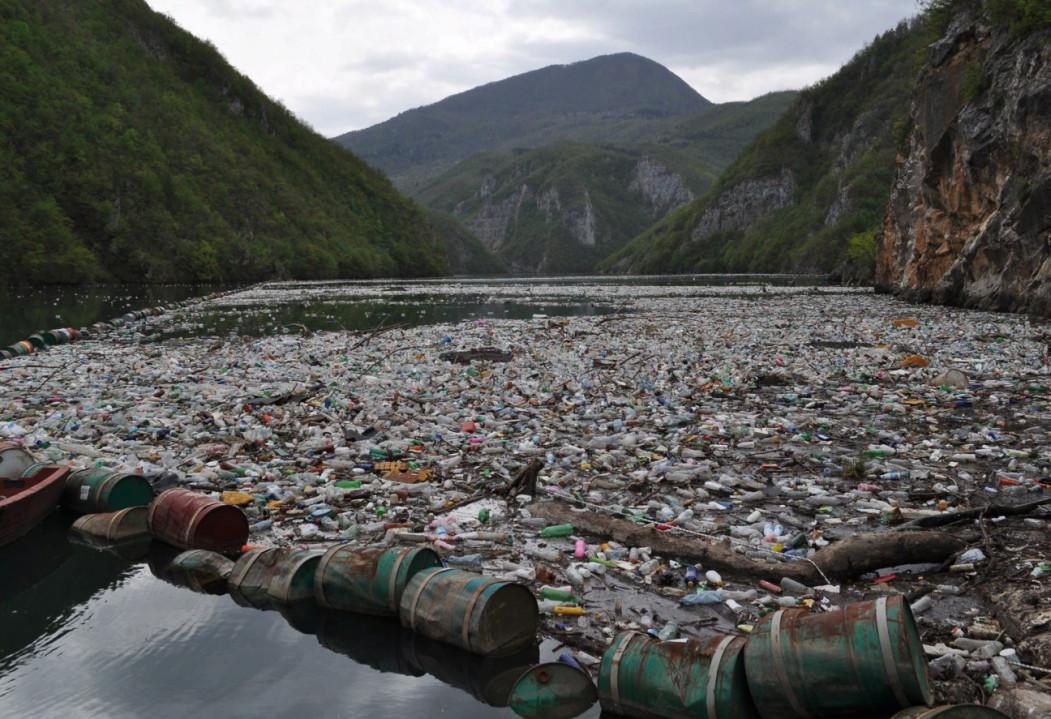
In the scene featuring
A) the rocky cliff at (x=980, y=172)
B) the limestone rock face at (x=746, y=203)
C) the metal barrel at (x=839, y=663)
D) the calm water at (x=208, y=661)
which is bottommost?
the calm water at (x=208, y=661)

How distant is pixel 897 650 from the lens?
10.2ft

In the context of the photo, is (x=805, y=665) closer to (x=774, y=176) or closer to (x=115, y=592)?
(x=115, y=592)

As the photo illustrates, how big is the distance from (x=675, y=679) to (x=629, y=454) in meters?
5.05

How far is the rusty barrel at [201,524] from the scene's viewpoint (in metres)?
5.93

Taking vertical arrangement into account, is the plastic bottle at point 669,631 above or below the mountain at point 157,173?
below

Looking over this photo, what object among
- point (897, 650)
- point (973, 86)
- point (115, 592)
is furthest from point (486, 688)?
point (973, 86)

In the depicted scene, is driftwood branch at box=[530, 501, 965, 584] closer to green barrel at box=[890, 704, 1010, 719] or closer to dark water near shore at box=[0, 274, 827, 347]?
green barrel at box=[890, 704, 1010, 719]

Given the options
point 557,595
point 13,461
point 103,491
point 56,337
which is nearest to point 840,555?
point 557,595

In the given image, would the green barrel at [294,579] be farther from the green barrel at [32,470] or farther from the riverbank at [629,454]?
the green barrel at [32,470]

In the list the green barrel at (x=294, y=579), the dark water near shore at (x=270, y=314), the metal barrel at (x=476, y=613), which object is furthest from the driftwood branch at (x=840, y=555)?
the dark water near shore at (x=270, y=314)

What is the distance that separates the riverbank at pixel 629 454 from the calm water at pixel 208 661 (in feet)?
2.77

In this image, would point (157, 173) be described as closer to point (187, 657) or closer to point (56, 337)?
point (56, 337)

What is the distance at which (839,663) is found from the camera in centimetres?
321

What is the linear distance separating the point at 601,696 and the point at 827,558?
219 centimetres
